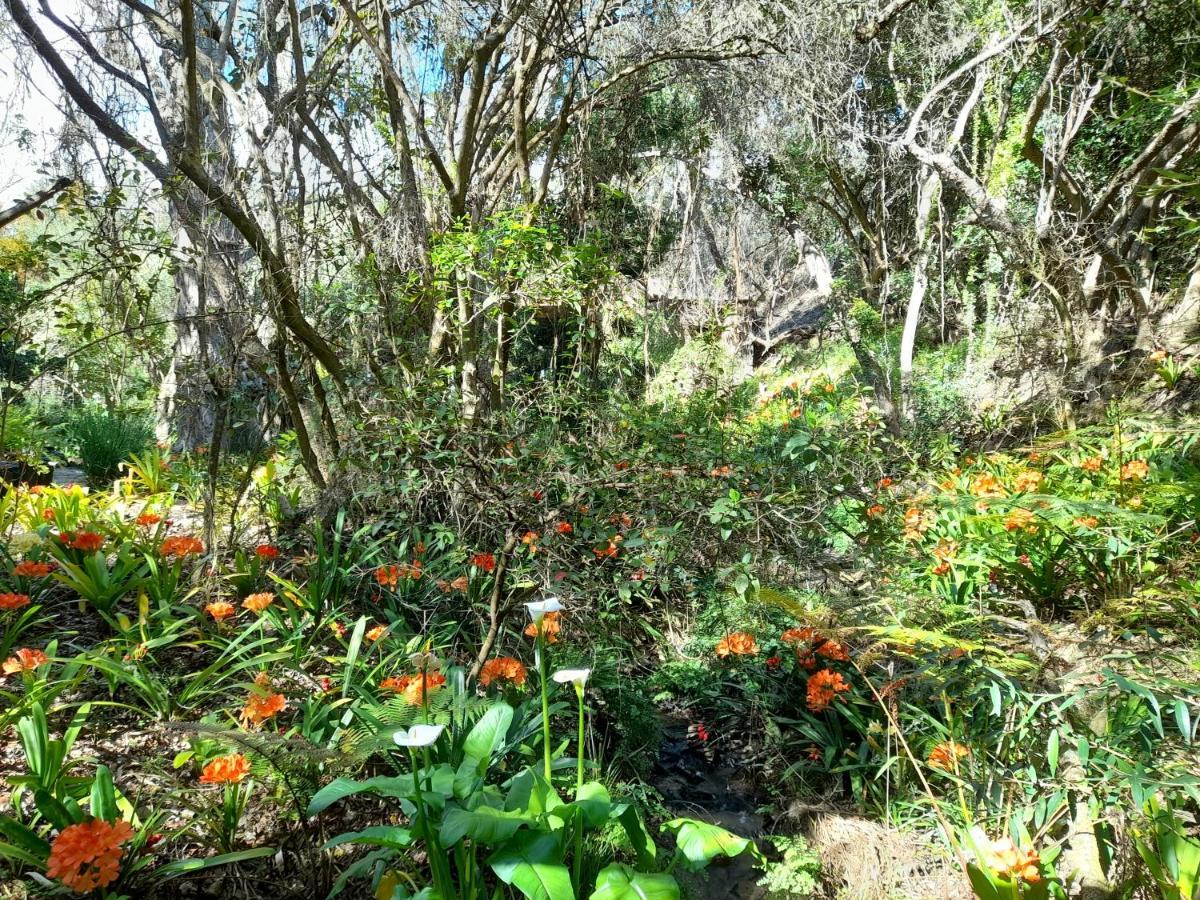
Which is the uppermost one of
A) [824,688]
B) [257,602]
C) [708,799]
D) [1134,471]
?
[1134,471]

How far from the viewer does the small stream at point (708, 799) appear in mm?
2205

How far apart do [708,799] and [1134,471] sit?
2262mm

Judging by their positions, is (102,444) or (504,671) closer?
(504,671)

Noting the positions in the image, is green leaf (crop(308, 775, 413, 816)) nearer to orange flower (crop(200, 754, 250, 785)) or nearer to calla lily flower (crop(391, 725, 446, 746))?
orange flower (crop(200, 754, 250, 785))

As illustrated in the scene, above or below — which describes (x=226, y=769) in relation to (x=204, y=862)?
above

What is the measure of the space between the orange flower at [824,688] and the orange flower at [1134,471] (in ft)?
5.20

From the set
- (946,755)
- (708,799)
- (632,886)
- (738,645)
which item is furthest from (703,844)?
(738,645)

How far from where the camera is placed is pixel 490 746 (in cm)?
186

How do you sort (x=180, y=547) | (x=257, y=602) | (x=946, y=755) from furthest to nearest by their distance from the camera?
(x=180, y=547)
(x=257, y=602)
(x=946, y=755)

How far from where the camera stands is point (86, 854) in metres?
1.43

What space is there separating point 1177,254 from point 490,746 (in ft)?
22.9

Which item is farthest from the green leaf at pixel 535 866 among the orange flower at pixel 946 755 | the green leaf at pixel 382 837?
the orange flower at pixel 946 755

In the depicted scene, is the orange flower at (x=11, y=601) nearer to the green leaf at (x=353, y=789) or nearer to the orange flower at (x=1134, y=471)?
the green leaf at (x=353, y=789)

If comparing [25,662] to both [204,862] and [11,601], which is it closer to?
[11,601]
